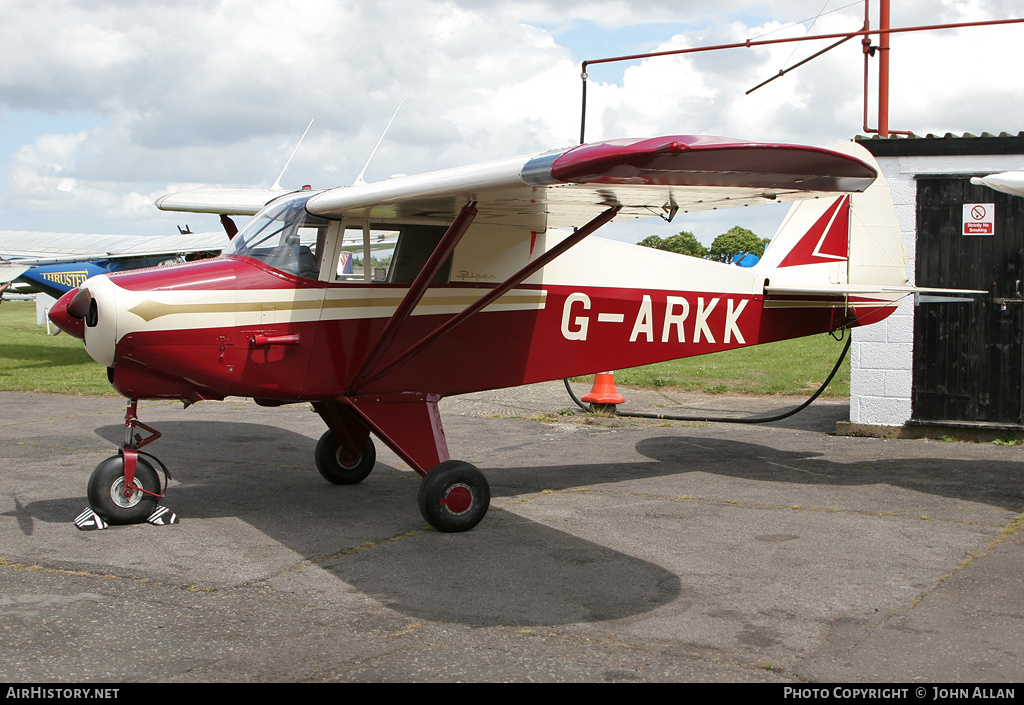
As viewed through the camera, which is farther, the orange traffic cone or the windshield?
the orange traffic cone

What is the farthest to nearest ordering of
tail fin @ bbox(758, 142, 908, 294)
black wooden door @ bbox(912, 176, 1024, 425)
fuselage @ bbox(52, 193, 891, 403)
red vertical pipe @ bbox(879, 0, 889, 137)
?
1. red vertical pipe @ bbox(879, 0, 889, 137)
2. black wooden door @ bbox(912, 176, 1024, 425)
3. tail fin @ bbox(758, 142, 908, 294)
4. fuselage @ bbox(52, 193, 891, 403)

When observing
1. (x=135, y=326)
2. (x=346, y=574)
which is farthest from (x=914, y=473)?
(x=135, y=326)

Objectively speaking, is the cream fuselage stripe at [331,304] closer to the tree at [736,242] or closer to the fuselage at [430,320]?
the fuselage at [430,320]

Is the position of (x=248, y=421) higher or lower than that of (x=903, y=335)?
lower

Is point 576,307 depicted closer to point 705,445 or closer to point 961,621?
point 705,445

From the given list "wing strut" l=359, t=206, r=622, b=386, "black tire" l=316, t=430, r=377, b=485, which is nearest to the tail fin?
"wing strut" l=359, t=206, r=622, b=386

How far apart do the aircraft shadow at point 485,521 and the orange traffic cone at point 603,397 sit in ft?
6.46

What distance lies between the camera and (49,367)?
18859 mm

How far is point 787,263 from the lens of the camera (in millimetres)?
8609

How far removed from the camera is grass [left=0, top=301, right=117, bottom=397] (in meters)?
15.2

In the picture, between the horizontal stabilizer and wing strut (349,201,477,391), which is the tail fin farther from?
wing strut (349,201,477,391)

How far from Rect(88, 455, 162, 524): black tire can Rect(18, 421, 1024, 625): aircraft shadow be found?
1.33 ft

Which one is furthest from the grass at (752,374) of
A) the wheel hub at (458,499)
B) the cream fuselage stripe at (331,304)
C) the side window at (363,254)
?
the wheel hub at (458,499)
